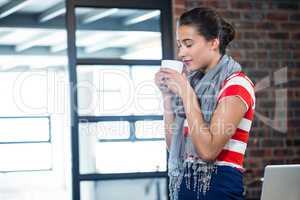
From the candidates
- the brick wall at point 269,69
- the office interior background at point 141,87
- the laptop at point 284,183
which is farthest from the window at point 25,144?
the laptop at point 284,183

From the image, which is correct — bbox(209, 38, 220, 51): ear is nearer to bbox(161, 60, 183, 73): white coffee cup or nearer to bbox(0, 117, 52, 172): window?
bbox(161, 60, 183, 73): white coffee cup

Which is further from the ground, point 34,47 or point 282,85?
point 34,47

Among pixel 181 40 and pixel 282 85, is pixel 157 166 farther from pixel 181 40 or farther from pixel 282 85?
pixel 181 40

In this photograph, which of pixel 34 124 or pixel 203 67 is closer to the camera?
pixel 203 67

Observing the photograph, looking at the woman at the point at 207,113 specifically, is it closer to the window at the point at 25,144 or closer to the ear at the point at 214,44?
the ear at the point at 214,44

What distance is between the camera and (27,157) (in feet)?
30.3

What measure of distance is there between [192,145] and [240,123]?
0.49 feet

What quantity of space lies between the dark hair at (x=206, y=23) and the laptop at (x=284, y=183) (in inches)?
19.4

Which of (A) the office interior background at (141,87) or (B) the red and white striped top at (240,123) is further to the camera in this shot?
(A) the office interior background at (141,87)

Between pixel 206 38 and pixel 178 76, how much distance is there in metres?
0.14

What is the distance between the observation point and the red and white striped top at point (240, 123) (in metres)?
1.65

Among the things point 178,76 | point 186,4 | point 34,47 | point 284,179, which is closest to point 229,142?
point 178,76

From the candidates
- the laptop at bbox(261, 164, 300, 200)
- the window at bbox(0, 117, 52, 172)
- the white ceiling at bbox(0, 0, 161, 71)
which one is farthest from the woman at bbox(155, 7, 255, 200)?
the window at bbox(0, 117, 52, 172)

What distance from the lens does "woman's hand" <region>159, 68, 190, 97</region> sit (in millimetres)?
1663
